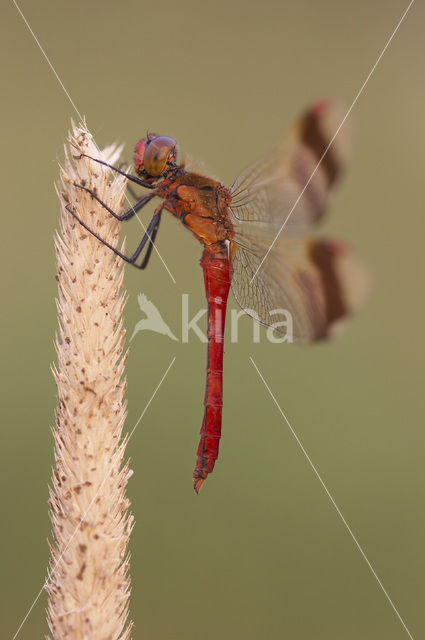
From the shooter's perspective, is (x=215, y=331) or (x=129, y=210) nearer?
(x=129, y=210)

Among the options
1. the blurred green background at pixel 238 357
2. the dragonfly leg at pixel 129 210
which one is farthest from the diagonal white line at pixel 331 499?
the dragonfly leg at pixel 129 210

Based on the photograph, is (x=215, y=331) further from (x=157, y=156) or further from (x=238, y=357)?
(x=238, y=357)

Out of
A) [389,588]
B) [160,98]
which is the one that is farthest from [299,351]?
[160,98]

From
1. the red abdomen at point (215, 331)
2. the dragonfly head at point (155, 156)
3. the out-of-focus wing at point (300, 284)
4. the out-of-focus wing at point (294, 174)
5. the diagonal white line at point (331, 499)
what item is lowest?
the diagonal white line at point (331, 499)

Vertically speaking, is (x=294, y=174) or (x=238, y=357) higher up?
(x=294, y=174)

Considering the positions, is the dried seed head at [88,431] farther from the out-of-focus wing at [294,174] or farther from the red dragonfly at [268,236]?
the out-of-focus wing at [294,174]

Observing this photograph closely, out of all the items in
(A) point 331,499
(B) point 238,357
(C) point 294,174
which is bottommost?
(A) point 331,499

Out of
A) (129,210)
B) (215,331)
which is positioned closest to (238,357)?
(215,331)
